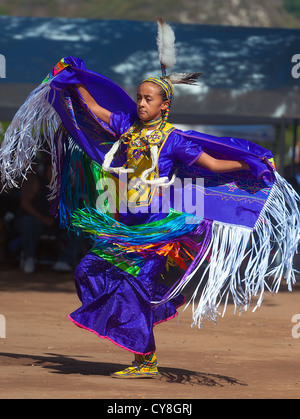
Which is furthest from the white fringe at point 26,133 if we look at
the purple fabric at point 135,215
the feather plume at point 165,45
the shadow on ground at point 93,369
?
the shadow on ground at point 93,369

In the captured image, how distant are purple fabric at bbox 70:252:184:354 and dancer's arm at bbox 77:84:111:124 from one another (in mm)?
862

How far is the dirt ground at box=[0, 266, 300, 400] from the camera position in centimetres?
440

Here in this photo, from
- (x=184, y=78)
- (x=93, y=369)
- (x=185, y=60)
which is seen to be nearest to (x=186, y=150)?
(x=184, y=78)

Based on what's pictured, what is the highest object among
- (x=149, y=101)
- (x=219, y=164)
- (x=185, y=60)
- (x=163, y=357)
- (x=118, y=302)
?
(x=185, y=60)

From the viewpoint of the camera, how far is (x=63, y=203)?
17.2 feet

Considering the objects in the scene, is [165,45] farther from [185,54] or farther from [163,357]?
[185,54]

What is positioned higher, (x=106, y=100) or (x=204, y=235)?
(x=106, y=100)

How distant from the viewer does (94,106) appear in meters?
4.94

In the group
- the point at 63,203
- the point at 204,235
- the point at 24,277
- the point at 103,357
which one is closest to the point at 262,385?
the point at 204,235

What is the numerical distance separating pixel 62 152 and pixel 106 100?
46 cm

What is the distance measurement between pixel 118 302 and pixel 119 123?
43.5 inches

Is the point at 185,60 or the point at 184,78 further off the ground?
the point at 185,60

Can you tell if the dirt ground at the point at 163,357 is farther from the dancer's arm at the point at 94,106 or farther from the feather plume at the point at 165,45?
the feather plume at the point at 165,45
